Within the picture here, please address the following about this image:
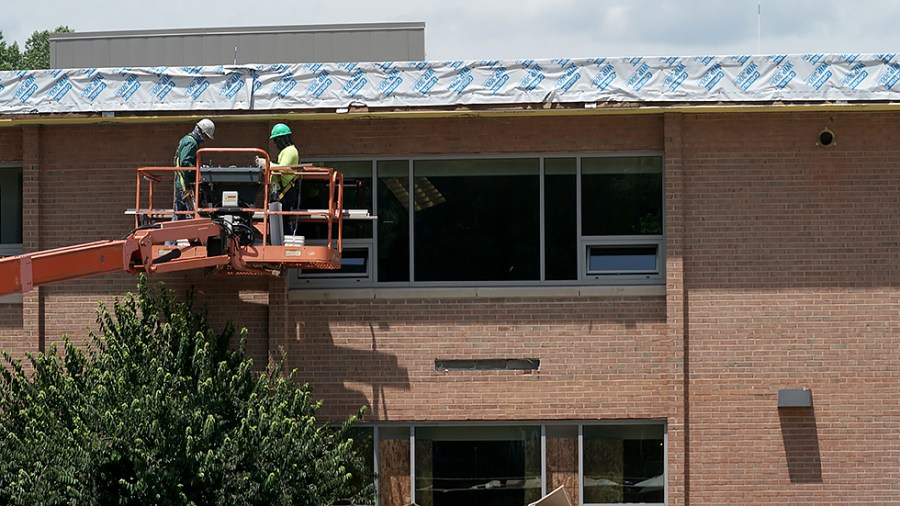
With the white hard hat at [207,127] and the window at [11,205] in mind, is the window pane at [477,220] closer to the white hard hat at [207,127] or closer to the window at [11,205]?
the white hard hat at [207,127]

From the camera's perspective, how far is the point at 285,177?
14555 mm

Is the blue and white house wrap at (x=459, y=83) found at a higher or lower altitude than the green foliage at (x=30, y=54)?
lower

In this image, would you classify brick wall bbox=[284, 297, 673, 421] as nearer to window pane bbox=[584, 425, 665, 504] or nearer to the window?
window pane bbox=[584, 425, 665, 504]

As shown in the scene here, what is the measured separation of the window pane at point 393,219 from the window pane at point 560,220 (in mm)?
1569

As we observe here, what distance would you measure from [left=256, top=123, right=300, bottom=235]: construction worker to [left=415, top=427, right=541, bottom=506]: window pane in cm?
322

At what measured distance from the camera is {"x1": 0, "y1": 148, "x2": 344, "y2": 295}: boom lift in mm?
13070

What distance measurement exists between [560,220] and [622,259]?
908 mm

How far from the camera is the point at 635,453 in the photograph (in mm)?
15711

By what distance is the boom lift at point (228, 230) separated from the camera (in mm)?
13070

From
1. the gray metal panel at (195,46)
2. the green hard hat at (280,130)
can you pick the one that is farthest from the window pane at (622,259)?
the gray metal panel at (195,46)

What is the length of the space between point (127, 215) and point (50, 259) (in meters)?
4.17

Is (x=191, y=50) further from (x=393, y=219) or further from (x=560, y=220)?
(x=560, y=220)

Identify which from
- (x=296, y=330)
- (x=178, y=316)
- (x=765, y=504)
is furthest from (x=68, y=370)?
(x=765, y=504)

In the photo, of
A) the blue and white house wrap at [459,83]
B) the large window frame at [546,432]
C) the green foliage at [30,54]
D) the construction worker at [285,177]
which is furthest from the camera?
the green foliage at [30,54]
